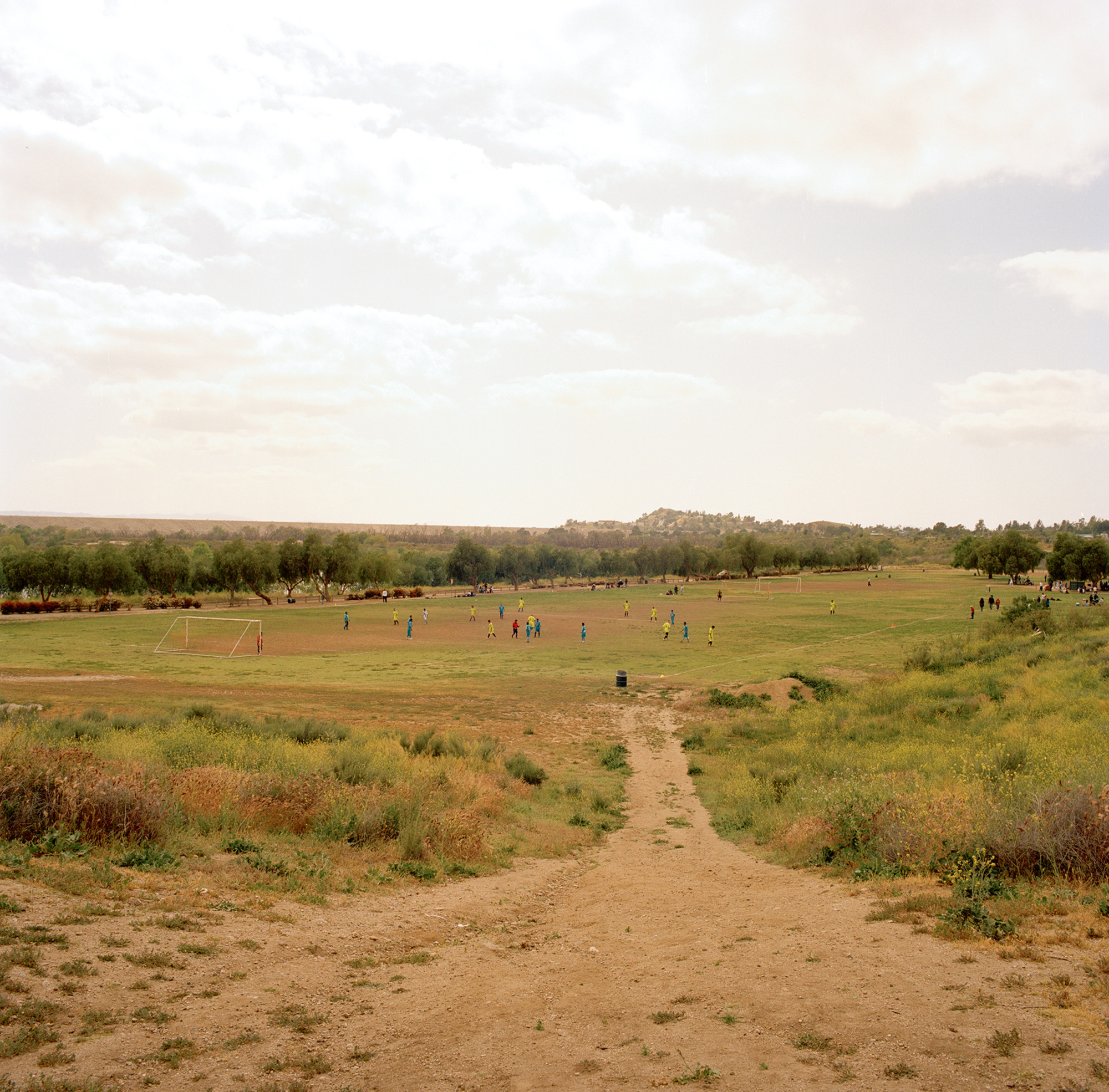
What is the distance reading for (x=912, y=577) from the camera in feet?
Answer: 456

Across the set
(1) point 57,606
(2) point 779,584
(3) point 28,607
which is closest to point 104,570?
(1) point 57,606

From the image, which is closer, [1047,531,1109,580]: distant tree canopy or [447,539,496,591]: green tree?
[1047,531,1109,580]: distant tree canopy

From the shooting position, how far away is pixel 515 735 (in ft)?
79.3

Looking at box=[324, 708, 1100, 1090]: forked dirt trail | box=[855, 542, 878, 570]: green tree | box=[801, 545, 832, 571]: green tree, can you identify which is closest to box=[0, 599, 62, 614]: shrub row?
box=[324, 708, 1100, 1090]: forked dirt trail

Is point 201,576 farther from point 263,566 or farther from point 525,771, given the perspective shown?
point 525,771

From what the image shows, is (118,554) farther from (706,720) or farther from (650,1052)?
(650,1052)

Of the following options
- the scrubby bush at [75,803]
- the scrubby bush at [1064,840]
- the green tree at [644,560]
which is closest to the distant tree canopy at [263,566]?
the green tree at [644,560]

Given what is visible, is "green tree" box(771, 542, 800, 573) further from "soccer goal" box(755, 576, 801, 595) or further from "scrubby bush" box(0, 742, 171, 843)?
"scrubby bush" box(0, 742, 171, 843)

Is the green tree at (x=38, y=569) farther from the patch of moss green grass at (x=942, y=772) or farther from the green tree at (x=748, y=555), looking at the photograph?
the green tree at (x=748, y=555)

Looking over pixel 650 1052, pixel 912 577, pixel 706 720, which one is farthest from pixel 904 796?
pixel 912 577

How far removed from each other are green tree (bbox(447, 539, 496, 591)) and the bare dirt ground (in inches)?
4516

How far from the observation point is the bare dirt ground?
4.88 m

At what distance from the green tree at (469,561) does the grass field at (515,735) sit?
71.4 metres

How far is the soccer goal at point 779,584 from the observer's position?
113m
